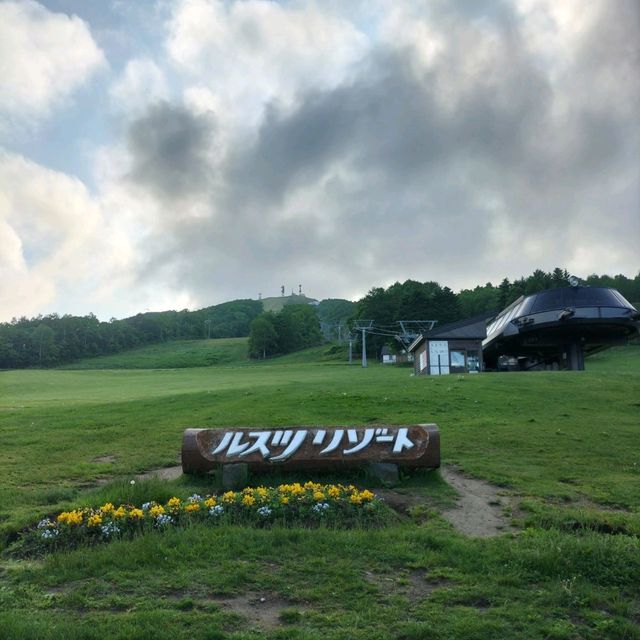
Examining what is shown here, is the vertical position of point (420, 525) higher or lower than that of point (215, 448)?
lower

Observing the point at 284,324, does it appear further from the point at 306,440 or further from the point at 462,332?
the point at 306,440

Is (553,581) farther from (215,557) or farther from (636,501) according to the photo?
(636,501)

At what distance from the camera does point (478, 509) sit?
29.8ft

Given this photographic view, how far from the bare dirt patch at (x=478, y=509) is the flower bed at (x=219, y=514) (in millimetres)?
1135

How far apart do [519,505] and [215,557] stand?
4.82m

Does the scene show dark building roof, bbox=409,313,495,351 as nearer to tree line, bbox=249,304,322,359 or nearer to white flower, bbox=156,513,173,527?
white flower, bbox=156,513,173,527

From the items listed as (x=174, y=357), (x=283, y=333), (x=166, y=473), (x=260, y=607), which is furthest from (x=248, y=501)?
(x=283, y=333)

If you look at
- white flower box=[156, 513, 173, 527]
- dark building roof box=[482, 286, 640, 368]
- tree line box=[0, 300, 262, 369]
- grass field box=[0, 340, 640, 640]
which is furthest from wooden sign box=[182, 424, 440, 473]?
tree line box=[0, 300, 262, 369]

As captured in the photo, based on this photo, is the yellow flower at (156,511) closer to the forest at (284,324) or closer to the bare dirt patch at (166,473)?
the bare dirt patch at (166,473)

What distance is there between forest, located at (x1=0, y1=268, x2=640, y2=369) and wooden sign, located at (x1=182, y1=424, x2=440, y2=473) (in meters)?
70.8

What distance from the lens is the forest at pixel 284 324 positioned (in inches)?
3883

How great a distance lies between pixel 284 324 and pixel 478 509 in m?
121

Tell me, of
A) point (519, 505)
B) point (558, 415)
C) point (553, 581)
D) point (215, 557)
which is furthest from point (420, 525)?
point (558, 415)

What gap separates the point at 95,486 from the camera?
10.8 metres
